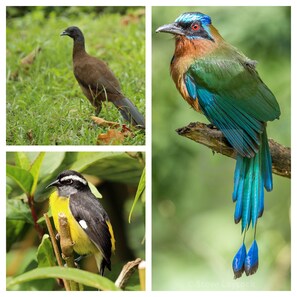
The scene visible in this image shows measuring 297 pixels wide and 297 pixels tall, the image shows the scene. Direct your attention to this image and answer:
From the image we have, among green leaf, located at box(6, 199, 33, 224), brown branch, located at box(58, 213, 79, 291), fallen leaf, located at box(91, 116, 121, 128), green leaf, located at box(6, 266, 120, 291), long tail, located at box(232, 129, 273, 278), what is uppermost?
fallen leaf, located at box(91, 116, 121, 128)

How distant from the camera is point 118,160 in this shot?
3.36 meters

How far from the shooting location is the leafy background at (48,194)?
131 inches

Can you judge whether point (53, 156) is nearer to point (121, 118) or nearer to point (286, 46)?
point (121, 118)

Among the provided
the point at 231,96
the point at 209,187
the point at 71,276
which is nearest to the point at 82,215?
the point at 71,276

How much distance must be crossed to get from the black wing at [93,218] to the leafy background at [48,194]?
64 millimetres

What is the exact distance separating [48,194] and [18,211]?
151mm

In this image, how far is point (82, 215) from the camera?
3.32 m

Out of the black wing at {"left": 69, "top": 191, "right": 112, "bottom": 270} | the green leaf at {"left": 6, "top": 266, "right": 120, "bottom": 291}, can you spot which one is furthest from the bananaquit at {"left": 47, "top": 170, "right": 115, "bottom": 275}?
the green leaf at {"left": 6, "top": 266, "right": 120, "bottom": 291}

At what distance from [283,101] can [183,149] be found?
25.5 inches

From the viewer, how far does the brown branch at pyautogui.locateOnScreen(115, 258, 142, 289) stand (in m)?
3.24

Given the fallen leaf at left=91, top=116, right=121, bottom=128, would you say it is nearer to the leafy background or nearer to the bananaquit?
the leafy background

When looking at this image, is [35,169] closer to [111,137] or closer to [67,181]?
[67,181]

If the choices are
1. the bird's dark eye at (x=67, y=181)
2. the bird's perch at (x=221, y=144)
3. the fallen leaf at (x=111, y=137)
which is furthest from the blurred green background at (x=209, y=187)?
the bird's dark eye at (x=67, y=181)

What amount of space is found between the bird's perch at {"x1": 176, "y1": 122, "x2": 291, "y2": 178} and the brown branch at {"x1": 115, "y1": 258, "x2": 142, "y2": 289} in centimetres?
59
